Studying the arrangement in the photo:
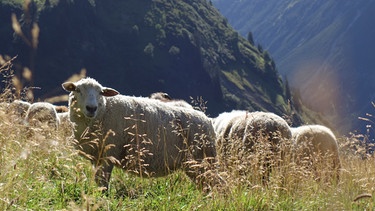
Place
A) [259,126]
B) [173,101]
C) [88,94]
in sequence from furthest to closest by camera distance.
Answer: [173,101] → [259,126] → [88,94]

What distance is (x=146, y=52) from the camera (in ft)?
495

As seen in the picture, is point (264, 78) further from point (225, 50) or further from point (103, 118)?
point (103, 118)

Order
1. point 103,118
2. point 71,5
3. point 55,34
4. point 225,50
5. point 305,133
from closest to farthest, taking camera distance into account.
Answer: point 103,118 → point 305,133 → point 55,34 → point 71,5 → point 225,50

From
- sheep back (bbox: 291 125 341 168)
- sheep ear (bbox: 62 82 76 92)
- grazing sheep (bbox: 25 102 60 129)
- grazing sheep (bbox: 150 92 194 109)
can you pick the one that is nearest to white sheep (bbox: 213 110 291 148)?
grazing sheep (bbox: 150 92 194 109)

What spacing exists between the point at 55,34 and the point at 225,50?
74145 millimetres

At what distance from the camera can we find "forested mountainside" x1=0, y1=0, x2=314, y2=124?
427ft

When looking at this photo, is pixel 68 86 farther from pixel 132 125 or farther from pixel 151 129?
pixel 151 129

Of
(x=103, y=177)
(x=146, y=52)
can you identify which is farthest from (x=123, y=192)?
(x=146, y=52)

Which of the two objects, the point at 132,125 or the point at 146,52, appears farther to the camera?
the point at 146,52

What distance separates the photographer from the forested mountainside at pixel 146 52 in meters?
130

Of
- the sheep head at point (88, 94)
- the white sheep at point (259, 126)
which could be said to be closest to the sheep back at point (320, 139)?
the white sheep at point (259, 126)

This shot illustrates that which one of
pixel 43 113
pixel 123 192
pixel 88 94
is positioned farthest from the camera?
pixel 43 113

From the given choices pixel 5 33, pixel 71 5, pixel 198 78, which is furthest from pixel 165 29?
pixel 5 33

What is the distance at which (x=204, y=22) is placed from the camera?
194 meters
